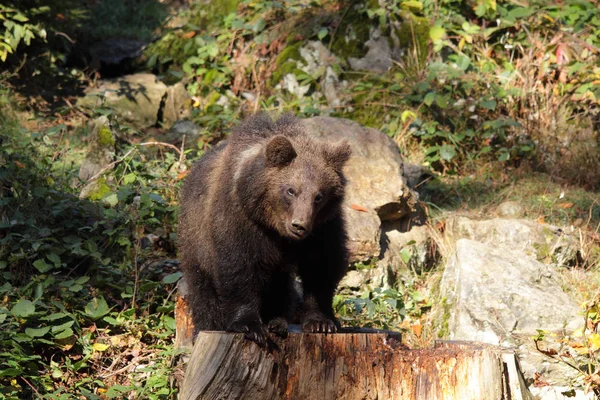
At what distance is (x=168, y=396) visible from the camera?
533 cm

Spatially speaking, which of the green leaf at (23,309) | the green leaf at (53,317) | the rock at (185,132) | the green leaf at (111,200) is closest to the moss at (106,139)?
the green leaf at (111,200)

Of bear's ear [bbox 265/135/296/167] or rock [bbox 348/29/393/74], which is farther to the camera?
rock [bbox 348/29/393/74]

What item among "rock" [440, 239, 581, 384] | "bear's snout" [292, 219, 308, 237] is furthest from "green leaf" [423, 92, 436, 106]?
"bear's snout" [292, 219, 308, 237]

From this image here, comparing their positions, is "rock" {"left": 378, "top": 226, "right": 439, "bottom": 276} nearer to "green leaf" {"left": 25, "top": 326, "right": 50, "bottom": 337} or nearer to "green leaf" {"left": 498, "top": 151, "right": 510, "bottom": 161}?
"green leaf" {"left": 498, "top": 151, "right": 510, "bottom": 161}

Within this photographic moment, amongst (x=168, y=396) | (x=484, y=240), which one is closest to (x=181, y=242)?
(x=168, y=396)

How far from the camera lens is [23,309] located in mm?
5352

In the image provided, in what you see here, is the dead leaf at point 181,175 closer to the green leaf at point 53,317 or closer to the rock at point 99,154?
the rock at point 99,154

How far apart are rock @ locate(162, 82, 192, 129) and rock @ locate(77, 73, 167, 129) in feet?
0.35

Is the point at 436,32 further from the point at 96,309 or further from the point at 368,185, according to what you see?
the point at 96,309

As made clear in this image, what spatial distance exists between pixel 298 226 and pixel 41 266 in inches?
110

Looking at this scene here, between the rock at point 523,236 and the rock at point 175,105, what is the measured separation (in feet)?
14.8

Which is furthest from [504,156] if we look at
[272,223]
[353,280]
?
[272,223]

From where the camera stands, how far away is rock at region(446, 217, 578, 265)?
749cm

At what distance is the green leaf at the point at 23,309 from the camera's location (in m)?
5.33
